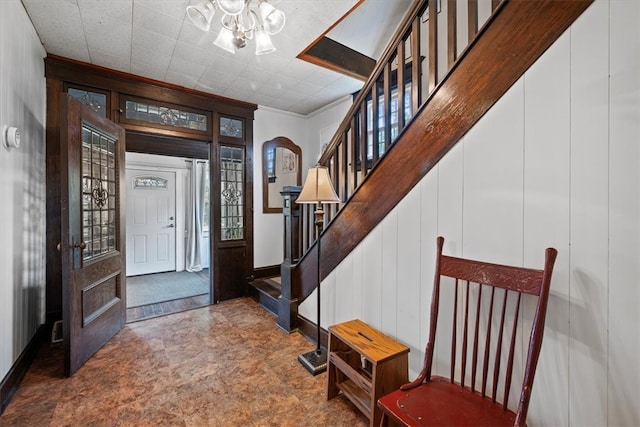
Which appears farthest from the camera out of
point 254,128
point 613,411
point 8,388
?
point 254,128

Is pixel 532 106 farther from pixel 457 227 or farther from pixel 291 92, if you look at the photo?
pixel 291 92

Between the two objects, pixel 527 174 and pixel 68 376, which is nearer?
pixel 527 174

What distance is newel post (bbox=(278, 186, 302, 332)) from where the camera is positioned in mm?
2727

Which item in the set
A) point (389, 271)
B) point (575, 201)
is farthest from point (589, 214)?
point (389, 271)

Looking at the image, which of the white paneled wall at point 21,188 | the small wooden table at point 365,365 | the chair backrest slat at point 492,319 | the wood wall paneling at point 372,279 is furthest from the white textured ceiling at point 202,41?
the small wooden table at point 365,365

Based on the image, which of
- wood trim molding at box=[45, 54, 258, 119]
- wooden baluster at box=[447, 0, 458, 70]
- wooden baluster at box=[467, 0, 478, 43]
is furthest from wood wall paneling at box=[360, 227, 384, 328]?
wood trim molding at box=[45, 54, 258, 119]

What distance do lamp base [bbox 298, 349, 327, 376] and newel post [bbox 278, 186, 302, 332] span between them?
1.65 ft

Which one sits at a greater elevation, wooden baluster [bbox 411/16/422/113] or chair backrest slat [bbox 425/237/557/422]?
wooden baluster [bbox 411/16/422/113]

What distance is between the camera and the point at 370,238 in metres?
1.97

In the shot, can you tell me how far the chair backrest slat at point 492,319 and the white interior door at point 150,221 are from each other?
529cm

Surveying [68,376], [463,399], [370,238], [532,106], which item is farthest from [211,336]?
[532,106]

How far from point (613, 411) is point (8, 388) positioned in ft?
10.4

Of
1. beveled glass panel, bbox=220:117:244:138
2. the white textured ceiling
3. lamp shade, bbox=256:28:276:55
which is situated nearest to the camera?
lamp shade, bbox=256:28:276:55

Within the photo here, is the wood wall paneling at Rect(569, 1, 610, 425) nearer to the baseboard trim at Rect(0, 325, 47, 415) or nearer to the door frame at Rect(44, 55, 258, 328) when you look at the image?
the baseboard trim at Rect(0, 325, 47, 415)
